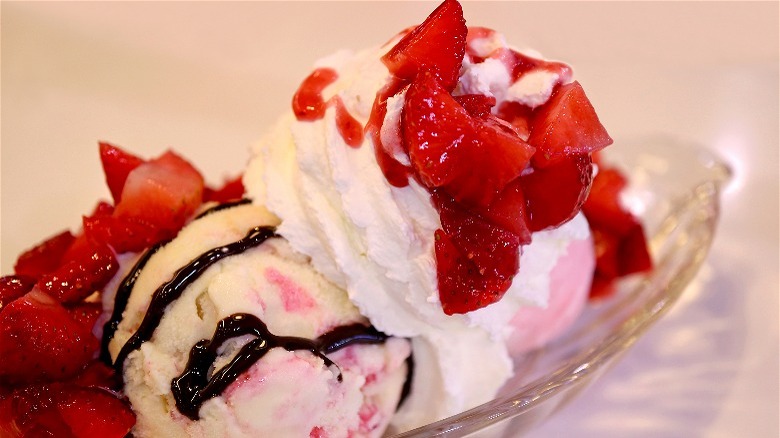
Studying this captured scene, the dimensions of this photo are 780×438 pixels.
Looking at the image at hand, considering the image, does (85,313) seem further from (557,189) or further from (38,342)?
(557,189)

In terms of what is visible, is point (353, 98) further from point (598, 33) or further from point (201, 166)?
point (598, 33)

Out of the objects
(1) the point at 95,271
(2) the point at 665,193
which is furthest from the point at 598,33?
(1) the point at 95,271

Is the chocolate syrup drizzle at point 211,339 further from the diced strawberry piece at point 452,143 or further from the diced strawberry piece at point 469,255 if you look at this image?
the diced strawberry piece at point 452,143

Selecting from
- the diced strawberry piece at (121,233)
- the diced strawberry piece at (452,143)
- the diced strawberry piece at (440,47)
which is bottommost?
the diced strawberry piece at (121,233)

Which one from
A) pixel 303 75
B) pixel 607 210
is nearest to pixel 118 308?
pixel 607 210

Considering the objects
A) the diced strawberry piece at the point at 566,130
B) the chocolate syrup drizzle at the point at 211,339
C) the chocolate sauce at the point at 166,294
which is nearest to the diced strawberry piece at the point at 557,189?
the diced strawberry piece at the point at 566,130

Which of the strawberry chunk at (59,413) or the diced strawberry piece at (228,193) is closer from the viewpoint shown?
the strawberry chunk at (59,413)
